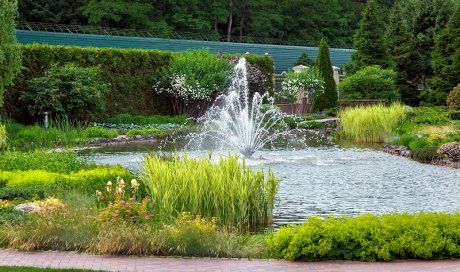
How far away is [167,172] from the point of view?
815 centimetres

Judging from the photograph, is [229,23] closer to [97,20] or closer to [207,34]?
[207,34]

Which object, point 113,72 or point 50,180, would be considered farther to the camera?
point 113,72

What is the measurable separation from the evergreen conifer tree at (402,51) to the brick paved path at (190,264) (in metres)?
30.4

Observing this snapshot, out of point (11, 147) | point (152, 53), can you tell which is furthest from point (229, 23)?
point (11, 147)

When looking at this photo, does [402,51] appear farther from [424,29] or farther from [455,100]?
[455,100]

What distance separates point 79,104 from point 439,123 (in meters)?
10.9

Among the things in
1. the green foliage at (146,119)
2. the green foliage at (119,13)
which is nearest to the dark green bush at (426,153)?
the green foliage at (146,119)

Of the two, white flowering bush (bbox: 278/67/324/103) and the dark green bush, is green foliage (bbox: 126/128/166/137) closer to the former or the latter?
the dark green bush

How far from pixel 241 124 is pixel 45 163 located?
537cm

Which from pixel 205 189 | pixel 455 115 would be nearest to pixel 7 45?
pixel 205 189

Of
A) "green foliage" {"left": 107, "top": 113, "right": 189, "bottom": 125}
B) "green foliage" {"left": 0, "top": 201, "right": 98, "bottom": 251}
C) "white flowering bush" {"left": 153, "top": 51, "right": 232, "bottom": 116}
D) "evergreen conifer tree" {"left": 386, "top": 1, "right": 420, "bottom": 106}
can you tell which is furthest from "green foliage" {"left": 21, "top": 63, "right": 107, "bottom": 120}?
"evergreen conifer tree" {"left": 386, "top": 1, "right": 420, "bottom": 106}

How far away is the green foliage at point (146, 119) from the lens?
23.8 meters

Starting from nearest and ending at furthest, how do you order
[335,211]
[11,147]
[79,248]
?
[79,248], [335,211], [11,147]

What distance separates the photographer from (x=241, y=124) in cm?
1573
